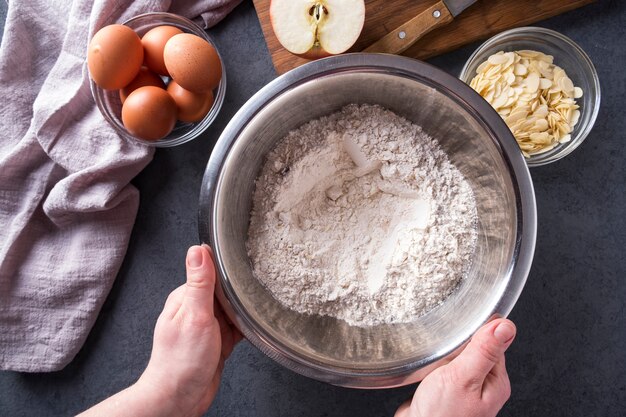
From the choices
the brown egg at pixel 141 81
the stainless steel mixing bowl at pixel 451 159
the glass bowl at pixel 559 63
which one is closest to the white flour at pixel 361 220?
the stainless steel mixing bowl at pixel 451 159

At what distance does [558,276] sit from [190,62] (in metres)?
1.14

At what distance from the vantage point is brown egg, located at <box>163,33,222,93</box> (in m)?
1.25

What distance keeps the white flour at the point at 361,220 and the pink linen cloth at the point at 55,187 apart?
1.48 ft

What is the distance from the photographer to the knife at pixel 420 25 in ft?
4.30

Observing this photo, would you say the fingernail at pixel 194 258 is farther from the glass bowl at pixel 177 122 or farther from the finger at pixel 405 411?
the finger at pixel 405 411

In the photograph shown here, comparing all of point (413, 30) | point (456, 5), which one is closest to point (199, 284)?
point (413, 30)

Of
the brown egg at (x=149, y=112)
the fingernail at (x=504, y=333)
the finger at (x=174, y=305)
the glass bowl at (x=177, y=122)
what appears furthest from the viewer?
the glass bowl at (x=177, y=122)

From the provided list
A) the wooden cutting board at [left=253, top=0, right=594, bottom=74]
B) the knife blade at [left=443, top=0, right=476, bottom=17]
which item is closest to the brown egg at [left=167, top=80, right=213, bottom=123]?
the wooden cutting board at [left=253, top=0, right=594, bottom=74]

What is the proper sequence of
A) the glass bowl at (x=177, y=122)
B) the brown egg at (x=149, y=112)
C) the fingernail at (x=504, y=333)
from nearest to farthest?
the fingernail at (x=504, y=333) < the brown egg at (x=149, y=112) < the glass bowl at (x=177, y=122)

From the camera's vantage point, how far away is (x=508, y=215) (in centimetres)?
115

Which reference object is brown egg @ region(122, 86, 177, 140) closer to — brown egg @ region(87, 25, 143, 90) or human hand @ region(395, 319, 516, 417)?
brown egg @ region(87, 25, 143, 90)

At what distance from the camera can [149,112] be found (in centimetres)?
128

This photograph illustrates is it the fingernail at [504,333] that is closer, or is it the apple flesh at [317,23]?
the fingernail at [504,333]

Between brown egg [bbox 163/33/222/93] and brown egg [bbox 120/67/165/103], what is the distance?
98 mm
